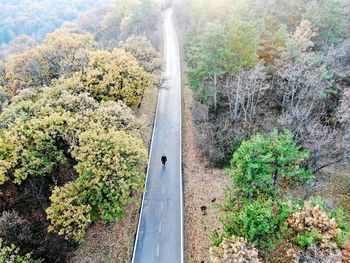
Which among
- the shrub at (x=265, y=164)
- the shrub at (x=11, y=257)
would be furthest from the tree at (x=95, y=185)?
the shrub at (x=265, y=164)

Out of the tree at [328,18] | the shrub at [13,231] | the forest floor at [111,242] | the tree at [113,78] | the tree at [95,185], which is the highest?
the tree at [328,18]

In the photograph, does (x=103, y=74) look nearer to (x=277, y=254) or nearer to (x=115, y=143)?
(x=115, y=143)

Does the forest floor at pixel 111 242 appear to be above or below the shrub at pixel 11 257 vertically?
below

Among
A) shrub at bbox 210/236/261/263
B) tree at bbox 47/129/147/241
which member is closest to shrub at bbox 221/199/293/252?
shrub at bbox 210/236/261/263

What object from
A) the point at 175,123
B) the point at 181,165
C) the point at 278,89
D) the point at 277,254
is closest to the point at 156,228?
the point at 181,165

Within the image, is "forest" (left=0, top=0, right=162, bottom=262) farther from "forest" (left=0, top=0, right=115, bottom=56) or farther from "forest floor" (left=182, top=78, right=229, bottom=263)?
"forest" (left=0, top=0, right=115, bottom=56)

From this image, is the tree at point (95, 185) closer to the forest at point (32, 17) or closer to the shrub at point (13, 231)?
the shrub at point (13, 231)

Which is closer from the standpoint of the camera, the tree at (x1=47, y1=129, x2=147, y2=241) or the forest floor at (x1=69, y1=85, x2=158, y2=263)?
the tree at (x1=47, y1=129, x2=147, y2=241)
